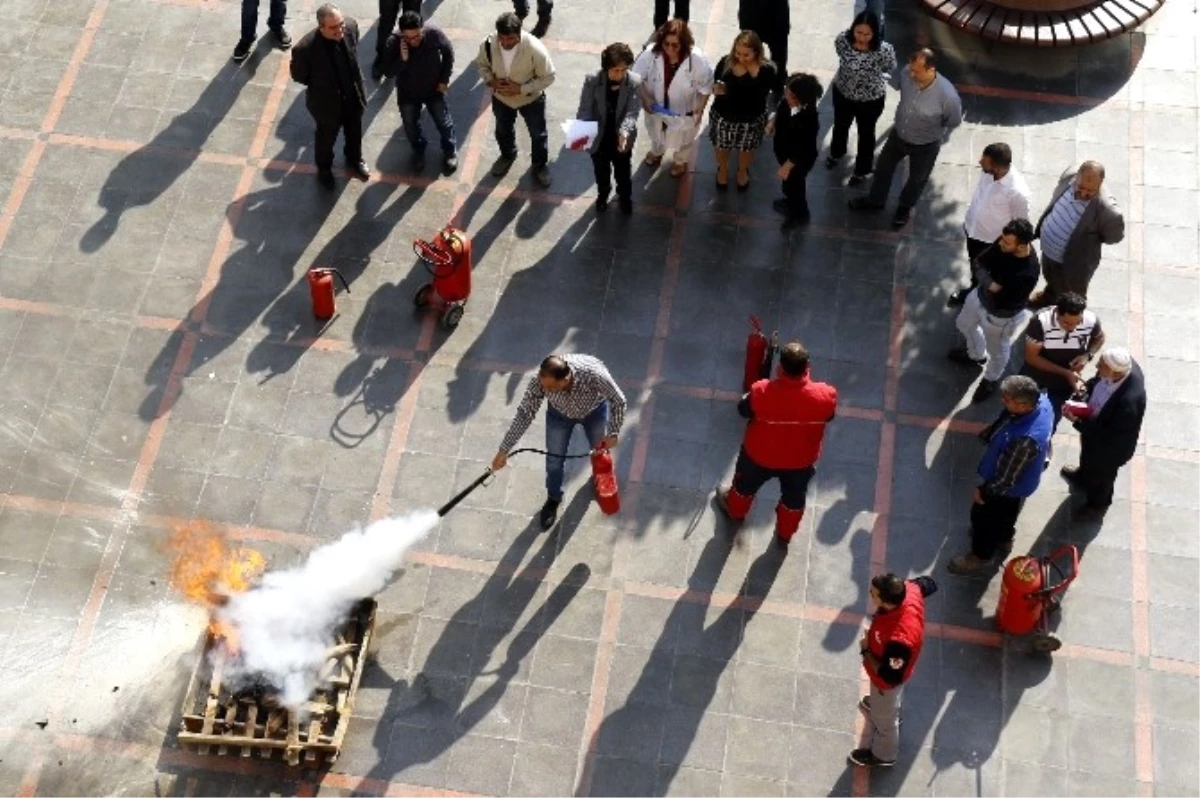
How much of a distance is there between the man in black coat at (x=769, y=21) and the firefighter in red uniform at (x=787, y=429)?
4474mm

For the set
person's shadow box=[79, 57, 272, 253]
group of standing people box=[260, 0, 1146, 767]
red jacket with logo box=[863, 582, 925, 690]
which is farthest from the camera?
person's shadow box=[79, 57, 272, 253]

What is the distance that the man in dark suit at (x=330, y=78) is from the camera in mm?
13852

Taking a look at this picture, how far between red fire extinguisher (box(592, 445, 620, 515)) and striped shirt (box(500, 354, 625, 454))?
0.31 m

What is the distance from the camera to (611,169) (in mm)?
14438

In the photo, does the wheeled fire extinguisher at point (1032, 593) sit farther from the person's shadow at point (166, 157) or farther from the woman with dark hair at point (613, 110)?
the person's shadow at point (166, 157)

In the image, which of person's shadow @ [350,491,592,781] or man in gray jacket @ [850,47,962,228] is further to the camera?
man in gray jacket @ [850,47,962,228]

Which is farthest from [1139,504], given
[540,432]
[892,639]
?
[540,432]

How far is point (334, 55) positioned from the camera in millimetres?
13938

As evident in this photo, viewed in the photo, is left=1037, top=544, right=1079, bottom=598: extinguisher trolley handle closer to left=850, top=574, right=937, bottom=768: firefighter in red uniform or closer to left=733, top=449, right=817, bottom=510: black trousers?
left=850, top=574, right=937, bottom=768: firefighter in red uniform

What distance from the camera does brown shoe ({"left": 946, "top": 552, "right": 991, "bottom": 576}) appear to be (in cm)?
1220

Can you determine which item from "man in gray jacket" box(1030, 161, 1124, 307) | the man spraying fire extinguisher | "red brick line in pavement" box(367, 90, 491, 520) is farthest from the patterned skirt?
the man spraying fire extinguisher

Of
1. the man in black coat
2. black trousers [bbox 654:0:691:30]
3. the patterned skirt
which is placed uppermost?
the man in black coat

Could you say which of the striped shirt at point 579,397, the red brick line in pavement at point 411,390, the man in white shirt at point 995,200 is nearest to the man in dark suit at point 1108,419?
the man in white shirt at point 995,200

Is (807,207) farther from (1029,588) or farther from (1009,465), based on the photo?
(1029,588)
